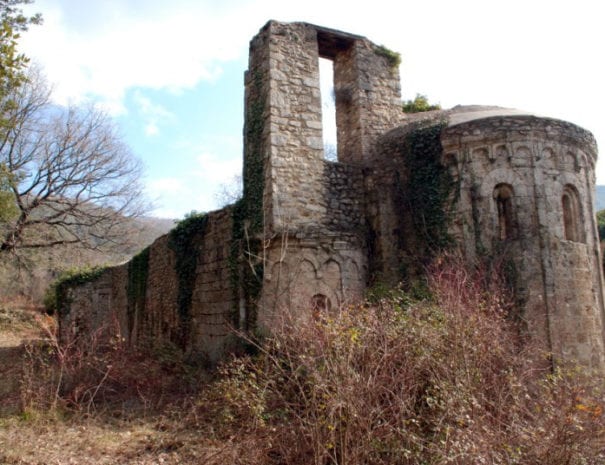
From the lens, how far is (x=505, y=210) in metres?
9.58

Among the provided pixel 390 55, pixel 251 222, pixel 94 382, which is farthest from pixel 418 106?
pixel 94 382

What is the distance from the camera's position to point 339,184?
34.1ft

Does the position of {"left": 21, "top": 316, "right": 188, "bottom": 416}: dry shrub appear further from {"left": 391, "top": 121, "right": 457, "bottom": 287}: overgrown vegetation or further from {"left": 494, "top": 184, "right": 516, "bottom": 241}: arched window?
{"left": 494, "top": 184, "right": 516, "bottom": 241}: arched window

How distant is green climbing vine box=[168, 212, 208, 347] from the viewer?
1189 cm

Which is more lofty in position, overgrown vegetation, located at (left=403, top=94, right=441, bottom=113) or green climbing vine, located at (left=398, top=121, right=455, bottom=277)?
overgrown vegetation, located at (left=403, top=94, right=441, bottom=113)

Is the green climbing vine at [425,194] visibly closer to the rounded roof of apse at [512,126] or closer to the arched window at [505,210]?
the rounded roof of apse at [512,126]

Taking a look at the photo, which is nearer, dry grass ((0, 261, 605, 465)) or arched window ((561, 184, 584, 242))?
dry grass ((0, 261, 605, 465))

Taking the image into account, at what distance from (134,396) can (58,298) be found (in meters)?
13.0

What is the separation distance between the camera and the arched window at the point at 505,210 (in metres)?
9.42

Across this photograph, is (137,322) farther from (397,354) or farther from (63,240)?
(397,354)

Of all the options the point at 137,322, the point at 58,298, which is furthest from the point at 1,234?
the point at 137,322

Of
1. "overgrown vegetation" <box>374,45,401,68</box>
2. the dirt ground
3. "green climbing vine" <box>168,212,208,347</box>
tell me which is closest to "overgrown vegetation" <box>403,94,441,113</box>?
"overgrown vegetation" <box>374,45,401,68</box>

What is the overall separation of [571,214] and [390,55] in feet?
16.8

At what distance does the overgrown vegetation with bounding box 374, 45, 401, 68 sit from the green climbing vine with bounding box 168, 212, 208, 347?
541 cm
